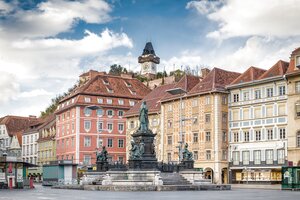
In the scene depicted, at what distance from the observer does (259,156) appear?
73812mm

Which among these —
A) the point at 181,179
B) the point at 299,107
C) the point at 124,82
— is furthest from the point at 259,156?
the point at 124,82

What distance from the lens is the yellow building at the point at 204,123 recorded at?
3061 inches

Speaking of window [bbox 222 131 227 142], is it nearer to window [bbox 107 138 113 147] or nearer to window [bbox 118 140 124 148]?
window [bbox 107 138 113 147]

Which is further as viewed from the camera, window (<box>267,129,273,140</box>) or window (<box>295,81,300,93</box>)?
window (<box>267,129,273,140</box>)

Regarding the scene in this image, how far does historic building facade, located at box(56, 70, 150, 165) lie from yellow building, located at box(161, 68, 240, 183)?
46.5ft

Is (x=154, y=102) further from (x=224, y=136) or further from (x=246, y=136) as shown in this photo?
(x=246, y=136)

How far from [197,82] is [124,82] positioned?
22.9 meters

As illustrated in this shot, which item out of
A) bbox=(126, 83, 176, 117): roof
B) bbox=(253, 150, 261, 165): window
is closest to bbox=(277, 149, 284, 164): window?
bbox=(253, 150, 261, 165): window

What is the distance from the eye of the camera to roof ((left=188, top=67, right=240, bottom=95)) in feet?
260

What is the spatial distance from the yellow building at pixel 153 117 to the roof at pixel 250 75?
51.0ft

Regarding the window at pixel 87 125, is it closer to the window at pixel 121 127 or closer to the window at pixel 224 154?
the window at pixel 121 127

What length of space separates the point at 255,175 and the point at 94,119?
1328 inches

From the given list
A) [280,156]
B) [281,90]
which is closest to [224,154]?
[280,156]

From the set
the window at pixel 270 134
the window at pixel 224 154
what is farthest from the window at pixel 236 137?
the window at pixel 270 134
